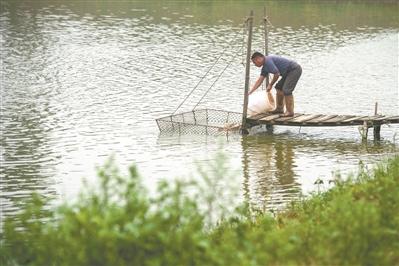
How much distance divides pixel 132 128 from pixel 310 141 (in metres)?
3.90

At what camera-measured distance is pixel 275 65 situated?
1536 centimetres

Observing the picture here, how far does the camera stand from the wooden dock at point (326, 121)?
14.8 meters

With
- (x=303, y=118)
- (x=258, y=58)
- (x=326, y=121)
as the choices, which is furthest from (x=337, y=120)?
(x=258, y=58)

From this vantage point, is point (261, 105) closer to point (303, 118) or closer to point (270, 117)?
point (270, 117)

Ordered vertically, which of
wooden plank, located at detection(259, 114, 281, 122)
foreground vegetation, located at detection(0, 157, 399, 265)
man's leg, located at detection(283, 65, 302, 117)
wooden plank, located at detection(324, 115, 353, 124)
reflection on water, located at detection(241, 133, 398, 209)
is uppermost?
man's leg, located at detection(283, 65, 302, 117)

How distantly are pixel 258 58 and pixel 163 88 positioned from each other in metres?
7.20

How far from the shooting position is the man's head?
48.4 ft

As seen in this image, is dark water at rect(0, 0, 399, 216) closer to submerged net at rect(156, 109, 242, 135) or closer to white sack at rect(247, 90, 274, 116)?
submerged net at rect(156, 109, 242, 135)

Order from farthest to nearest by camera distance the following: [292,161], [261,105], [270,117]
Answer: [261,105]
[270,117]
[292,161]

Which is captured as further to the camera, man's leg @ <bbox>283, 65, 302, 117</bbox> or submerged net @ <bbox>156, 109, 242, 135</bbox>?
submerged net @ <bbox>156, 109, 242, 135</bbox>

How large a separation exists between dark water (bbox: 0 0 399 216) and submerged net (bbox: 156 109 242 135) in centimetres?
41

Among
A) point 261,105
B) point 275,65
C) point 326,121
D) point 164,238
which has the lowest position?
point 164,238

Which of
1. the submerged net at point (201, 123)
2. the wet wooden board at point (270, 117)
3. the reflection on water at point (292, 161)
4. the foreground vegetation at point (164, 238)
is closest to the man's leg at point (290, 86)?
the wet wooden board at point (270, 117)

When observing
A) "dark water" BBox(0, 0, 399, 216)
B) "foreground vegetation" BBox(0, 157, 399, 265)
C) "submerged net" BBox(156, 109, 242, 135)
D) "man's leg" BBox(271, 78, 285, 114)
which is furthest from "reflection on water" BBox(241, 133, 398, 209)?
"foreground vegetation" BBox(0, 157, 399, 265)
